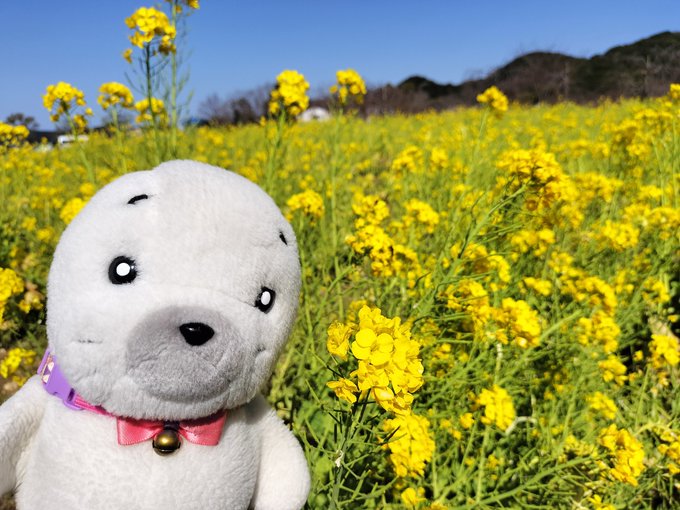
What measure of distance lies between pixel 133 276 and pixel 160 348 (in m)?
0.13

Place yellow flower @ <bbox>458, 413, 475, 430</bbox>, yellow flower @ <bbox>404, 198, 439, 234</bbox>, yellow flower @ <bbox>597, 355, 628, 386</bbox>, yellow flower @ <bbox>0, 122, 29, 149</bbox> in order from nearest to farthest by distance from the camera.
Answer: yellow flower @ <bbox>458, 413, 475, 430</bbox> → yellow flower @ <bbox>597, 355, 628, 386</bbox> → yellow flower @ <bbox>404, 198, 439, 234</bbox> → yellow flower @ <bbox>0, 122, 29, 149</bbox>

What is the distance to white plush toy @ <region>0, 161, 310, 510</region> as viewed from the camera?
0.67m

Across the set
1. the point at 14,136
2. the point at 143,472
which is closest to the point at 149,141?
the point at 14,136

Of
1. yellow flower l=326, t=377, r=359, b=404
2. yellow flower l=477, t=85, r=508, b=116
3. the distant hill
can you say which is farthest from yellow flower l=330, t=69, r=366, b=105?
the distant hill

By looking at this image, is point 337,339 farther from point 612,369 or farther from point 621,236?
point 621,236

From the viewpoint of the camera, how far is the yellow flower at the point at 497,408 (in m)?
→ 1.30

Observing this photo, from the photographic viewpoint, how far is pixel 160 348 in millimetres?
648

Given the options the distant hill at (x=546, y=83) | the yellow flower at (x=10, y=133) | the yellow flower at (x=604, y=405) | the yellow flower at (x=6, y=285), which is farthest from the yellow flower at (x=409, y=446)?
the distant hill at (x=546, y=83)

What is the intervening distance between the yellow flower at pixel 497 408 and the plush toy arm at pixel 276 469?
0.64 m

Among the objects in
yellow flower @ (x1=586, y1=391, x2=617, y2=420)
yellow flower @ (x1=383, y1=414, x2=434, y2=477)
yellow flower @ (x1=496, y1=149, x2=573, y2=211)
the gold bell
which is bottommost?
yellow flower @ (x1=586, y1=391, x2=617, y2=420)

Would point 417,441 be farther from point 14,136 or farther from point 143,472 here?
point 14,136

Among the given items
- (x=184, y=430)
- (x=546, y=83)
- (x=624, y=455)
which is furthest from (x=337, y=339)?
(x=546, y=83)

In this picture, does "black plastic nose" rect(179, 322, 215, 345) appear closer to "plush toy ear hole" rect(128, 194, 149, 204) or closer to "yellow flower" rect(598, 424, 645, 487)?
"plush toy ear hole" rect(128, 194, 149, 204)

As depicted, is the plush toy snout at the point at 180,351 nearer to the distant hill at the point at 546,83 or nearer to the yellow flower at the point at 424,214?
the yellow flower at the point at 424,214
